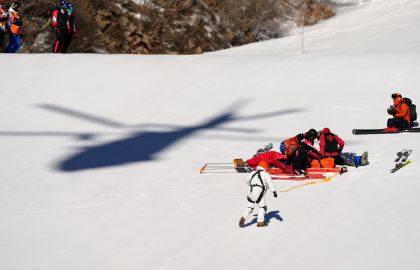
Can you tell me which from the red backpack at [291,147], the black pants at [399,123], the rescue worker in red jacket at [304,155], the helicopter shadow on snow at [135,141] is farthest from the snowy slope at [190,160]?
the red backpack at [291,147]

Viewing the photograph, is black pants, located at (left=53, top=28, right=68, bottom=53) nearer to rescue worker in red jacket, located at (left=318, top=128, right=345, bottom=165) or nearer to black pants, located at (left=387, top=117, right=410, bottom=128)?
black pants, located at (left=387, top=117, right=410, bottom=128)

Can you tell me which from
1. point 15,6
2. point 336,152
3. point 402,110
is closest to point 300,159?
point 336,152

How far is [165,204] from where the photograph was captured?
10.9 m

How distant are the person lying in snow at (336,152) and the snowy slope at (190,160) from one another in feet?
0.95

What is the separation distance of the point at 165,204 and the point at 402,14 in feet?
67.3

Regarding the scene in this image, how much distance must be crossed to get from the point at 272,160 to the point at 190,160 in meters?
1.70


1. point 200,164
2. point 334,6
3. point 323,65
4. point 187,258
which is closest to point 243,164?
point 200,164

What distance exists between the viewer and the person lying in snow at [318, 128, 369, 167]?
12359mm

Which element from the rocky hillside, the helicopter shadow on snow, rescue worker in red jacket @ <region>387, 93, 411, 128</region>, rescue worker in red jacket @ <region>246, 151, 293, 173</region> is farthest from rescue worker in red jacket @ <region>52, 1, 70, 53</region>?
rescue worker in red jacket @ <region>246, 151, 293, 173</region>

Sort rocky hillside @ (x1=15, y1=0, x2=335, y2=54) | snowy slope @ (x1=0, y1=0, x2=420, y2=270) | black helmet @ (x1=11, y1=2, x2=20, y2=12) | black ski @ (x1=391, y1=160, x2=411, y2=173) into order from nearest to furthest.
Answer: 1. snowy slope @ (x1=0, y1=0, x2=420, y2=270)
2. black ski @ (x1=391, y1=160, x2=411, y2=173)
3. black helmet @ (x1=11, y1=2, x2=20, y2=12)
4. rocky hillside @ (x1=15, y1=0, x2=335, y2=54)

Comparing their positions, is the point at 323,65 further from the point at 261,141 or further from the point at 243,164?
the point at 243,164

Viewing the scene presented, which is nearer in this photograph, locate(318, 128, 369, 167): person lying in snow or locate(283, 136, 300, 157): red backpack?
locate(283, 136, 300, 157): red backpack

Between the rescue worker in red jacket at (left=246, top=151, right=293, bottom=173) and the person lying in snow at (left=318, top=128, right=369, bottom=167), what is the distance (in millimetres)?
719

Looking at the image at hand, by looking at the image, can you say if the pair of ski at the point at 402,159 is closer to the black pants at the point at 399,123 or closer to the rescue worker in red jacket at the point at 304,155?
the rescue worker in red jacket at the point at 304,155
